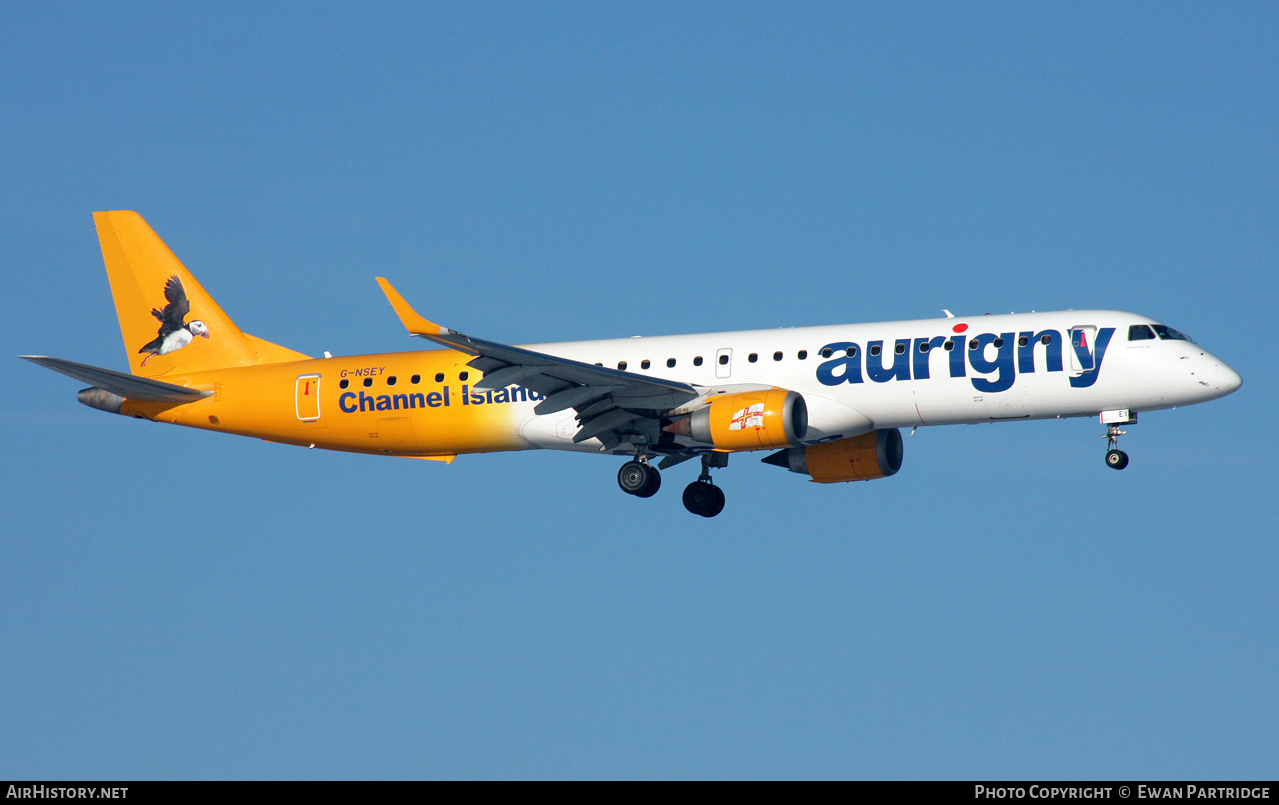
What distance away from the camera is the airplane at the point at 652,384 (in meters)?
40.2

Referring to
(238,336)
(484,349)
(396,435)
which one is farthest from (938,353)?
(238,336)

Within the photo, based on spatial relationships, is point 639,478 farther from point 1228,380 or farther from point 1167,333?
point 1228,380

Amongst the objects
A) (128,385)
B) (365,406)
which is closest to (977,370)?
(365,406)

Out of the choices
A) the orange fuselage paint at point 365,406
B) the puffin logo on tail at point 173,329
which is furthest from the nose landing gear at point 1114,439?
the puffin logo on tail at point 173,329

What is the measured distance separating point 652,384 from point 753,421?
3.12 metres

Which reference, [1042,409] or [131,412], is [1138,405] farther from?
[131,412]

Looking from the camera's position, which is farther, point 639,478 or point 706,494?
point 706,494

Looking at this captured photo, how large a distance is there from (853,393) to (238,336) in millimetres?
20713

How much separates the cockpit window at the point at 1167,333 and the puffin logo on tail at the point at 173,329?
96.5 ft

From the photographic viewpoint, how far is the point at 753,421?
133 ft

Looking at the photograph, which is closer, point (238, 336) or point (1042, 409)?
point (1042, 409)

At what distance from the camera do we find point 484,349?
38.7 m
